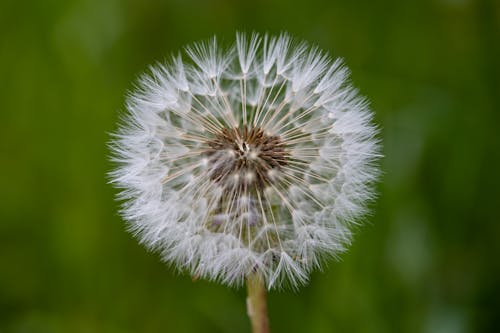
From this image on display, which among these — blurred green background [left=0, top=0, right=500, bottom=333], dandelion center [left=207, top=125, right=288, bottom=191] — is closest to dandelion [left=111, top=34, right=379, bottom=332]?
dandelion center [left=207, top=125, right=288, bottom=191]

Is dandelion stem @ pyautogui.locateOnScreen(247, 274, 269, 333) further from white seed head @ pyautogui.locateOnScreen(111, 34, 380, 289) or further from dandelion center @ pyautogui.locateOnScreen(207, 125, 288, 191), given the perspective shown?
dandelion center @ pyautogui.locateOnScreen(207, 125, 288, 191)

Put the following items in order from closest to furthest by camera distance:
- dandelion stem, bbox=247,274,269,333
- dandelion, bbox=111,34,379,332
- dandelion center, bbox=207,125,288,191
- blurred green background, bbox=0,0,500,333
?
dandelion stem, bbox=247,274,269,333 < dandelion, bbox=111,34,379,332 < dandelion center, bbox=207,125,288,191 < blurred green background, bbox=0,0,500,333

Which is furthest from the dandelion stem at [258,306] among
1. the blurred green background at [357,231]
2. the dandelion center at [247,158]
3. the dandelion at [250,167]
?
the blurred green background at [357,231]

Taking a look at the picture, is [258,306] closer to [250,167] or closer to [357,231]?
[250,167]
